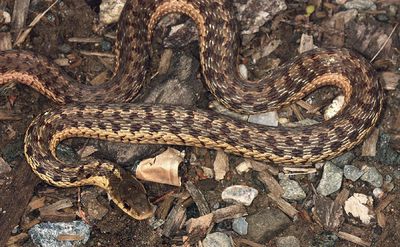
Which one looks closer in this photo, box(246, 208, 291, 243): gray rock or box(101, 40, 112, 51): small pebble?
box(246, 208, 291, 243): gray rock

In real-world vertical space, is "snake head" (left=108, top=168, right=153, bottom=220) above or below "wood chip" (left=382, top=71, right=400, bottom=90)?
below

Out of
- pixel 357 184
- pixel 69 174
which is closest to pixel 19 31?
pixel 69 174

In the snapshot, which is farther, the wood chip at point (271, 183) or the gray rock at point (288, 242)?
the wood chip at point (271, 183)

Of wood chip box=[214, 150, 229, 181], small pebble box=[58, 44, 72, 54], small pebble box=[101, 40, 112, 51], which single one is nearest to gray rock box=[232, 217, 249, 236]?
wood chip box=[214, 150, 229, 181]

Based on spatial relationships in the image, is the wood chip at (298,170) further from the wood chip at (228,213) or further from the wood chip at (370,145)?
the wood chip at (228,213)

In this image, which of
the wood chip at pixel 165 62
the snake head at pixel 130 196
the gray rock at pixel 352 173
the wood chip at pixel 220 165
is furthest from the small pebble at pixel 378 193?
the wood chip at pixel 165 62

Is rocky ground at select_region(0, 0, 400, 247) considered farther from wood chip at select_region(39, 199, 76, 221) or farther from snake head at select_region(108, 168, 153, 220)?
snake head at select_region(108, 168, 153, 220)

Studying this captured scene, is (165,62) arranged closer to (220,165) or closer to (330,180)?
(220,165)
